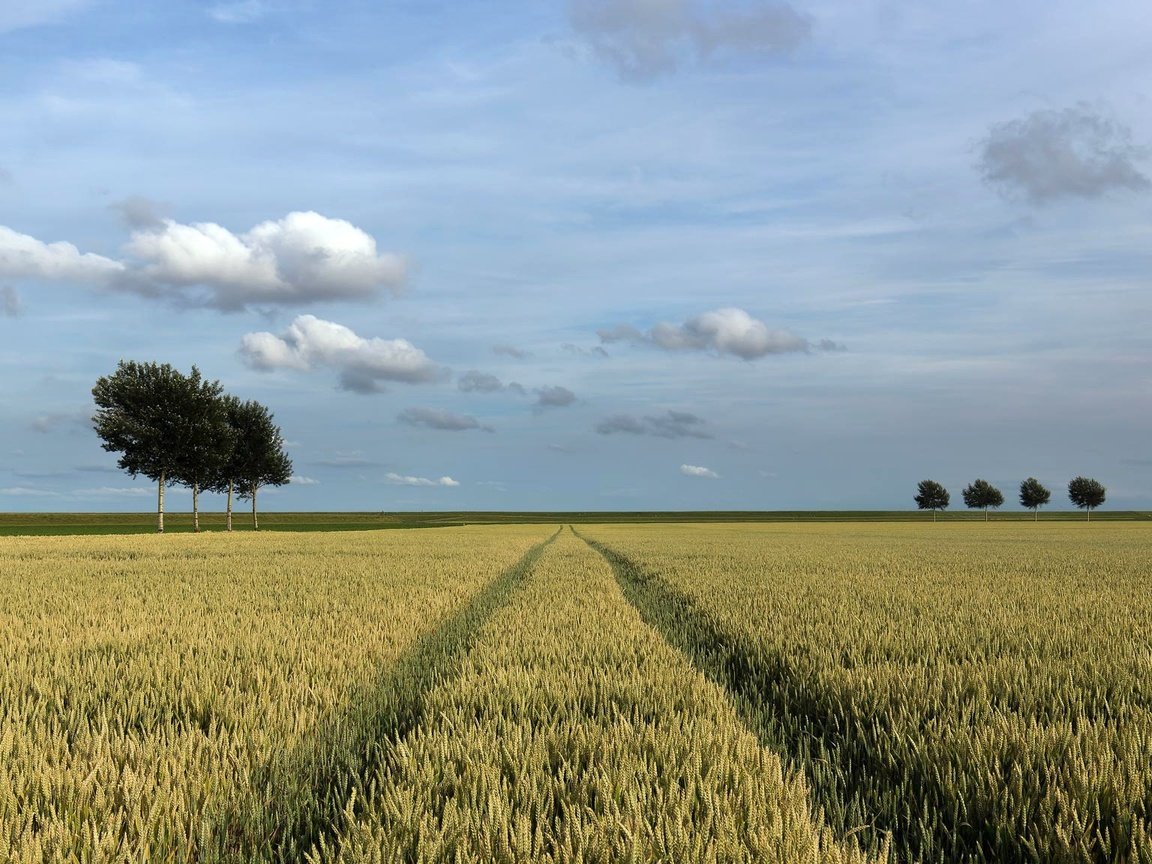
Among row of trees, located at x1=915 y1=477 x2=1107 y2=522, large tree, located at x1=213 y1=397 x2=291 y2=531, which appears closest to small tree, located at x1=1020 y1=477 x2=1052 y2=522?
row of trees, located at x1=915 y1=477 x2=1107 y2=522

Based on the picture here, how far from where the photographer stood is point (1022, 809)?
309 cm

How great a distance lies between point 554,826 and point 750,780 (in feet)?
2.78

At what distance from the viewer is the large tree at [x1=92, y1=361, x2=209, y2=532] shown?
184 feet

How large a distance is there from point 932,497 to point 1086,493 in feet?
95.0

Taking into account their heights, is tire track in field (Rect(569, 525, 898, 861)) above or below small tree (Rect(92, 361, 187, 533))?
below

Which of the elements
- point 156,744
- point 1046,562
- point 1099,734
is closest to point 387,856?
point 156,744

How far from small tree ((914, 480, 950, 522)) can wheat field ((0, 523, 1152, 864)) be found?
165867 mm

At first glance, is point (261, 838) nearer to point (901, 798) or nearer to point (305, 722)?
point (305, 722)

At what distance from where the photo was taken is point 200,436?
58562 mm

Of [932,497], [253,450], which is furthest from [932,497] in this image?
[253,450]

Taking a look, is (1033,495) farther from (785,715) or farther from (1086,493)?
(785,715)

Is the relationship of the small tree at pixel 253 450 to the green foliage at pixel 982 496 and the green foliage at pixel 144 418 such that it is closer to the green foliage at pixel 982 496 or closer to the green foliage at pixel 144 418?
the green foliage at pixel 144 418

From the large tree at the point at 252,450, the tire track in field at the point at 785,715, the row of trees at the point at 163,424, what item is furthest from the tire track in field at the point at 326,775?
the large tree at the point at 252,450

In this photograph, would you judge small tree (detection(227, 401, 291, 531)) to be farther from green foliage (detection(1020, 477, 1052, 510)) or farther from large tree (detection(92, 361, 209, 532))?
green foliage (detection(1020, 477, 1052, 510))
